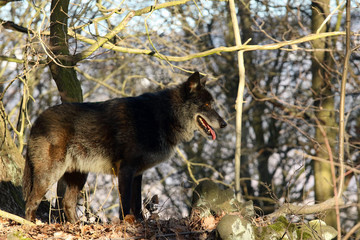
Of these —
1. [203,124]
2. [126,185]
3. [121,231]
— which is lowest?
[121,231]

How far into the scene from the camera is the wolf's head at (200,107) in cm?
697

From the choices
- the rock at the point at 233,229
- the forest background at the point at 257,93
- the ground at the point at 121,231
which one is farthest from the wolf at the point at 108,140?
the forest background at the point at 257,93

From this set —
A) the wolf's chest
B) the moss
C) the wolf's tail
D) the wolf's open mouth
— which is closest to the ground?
the moss

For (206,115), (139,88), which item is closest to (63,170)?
(206,115)

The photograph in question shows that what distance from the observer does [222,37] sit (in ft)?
52.0

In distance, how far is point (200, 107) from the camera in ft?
23.1

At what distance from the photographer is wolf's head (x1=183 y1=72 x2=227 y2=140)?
274 inches

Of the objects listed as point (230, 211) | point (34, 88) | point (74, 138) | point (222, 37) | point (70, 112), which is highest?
point (222, 37)

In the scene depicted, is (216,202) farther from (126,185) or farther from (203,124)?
(203,124)

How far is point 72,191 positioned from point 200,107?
2431 millimetres

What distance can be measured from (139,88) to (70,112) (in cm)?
857

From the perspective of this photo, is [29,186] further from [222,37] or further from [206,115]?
[222,37]

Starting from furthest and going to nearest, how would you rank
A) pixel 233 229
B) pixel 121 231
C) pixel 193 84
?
pixel 193 84
pixel 121 231
pixel 233 229

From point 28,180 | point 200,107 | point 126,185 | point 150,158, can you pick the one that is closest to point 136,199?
point 126,185
